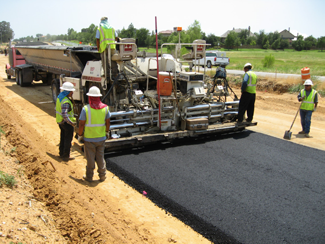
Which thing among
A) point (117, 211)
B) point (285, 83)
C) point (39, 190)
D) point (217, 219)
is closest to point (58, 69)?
point (39, 190)

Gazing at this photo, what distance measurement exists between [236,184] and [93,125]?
2605 millimetres

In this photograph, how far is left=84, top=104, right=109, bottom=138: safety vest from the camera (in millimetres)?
4664

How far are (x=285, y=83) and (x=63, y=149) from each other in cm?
1284

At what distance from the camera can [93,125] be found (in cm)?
470

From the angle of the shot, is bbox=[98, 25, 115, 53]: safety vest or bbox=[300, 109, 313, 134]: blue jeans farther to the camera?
bbox=[300, 109, 313, 134]: blue jeans

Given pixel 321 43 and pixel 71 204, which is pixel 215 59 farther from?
pixel 321 43

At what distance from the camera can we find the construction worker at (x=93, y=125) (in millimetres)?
4656

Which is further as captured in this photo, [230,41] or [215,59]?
[230,41]

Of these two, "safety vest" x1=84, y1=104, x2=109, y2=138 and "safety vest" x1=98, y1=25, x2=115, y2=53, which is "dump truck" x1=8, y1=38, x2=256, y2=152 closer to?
"safety vest" x1=98, y1=25, x2=115, y2=53

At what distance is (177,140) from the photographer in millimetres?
6844

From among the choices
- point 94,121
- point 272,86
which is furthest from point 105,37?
point 272,86

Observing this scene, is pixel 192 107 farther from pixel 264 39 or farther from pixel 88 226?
pixel 264 39

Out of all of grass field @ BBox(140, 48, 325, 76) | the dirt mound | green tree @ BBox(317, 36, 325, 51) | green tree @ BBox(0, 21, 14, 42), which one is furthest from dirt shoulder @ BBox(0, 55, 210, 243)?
green tree @ BBox(0, 21, 14, 42)

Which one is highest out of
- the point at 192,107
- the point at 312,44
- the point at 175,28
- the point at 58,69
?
the point at 312,44
